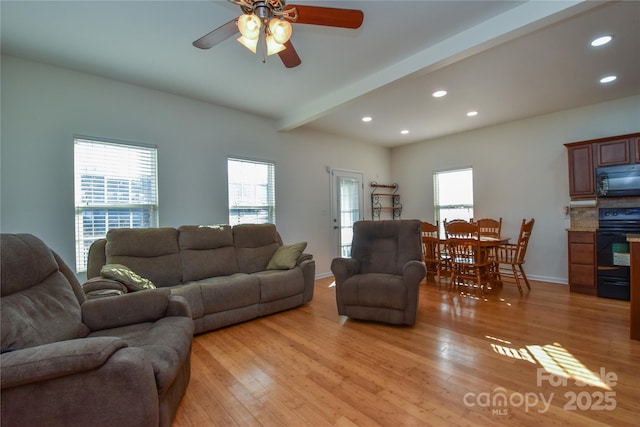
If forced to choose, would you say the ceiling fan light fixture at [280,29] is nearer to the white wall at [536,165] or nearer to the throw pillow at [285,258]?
the throw pillow at [285,258]

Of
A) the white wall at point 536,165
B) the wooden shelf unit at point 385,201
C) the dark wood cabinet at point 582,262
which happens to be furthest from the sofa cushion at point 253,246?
the dark wood cabinet at point 582,262

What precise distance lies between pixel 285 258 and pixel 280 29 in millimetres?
2583

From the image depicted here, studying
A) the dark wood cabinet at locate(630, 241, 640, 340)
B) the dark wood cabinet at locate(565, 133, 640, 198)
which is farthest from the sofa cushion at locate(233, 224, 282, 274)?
the dark wood cabinet at locate(565, 133, 640, 198)

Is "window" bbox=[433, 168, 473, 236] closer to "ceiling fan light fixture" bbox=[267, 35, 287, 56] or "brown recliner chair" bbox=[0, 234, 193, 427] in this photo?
"ceiling fan light fixture" bbox=[267, 35, 287, 56]

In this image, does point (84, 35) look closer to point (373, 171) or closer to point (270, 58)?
point (270, 58)

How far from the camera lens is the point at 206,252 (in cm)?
346

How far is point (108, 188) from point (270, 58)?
2.30m

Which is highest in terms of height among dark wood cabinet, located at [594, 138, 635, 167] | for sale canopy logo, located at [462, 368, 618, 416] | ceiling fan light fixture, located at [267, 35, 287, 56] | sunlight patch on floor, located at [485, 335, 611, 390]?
ceiling fan light fixture, located at [267, 35, 287, 56]

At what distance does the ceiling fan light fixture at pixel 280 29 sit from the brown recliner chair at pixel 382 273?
2.18 m

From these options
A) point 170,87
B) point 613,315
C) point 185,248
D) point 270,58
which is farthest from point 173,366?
point 613,315

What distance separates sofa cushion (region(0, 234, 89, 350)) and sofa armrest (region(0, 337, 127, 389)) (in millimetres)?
299

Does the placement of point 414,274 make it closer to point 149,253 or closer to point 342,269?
point 342,269

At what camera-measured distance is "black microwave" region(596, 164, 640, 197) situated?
146 inches

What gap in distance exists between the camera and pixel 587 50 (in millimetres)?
2773
